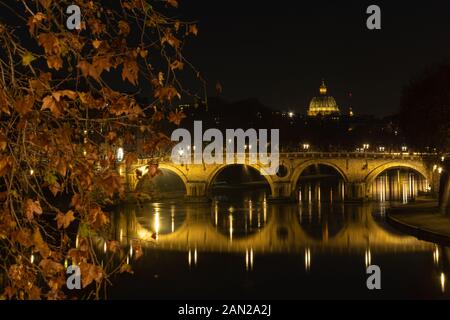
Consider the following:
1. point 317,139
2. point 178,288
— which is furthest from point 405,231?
point 317,139

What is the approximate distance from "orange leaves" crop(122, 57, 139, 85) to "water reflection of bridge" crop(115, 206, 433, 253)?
22.9m

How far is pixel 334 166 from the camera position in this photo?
55.2 meters

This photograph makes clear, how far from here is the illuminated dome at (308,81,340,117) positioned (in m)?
181

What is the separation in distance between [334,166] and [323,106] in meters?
130

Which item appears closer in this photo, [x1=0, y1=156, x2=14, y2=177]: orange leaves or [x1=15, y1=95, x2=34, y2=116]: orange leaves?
[x1=15, y1=95, x2=34, y2=116]: orange leaves

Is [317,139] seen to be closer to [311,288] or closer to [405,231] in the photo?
[405,231]

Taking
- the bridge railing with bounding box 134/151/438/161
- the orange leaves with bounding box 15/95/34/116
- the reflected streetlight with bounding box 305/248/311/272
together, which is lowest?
the reflected streetlight with bounding box 305/248/311/272

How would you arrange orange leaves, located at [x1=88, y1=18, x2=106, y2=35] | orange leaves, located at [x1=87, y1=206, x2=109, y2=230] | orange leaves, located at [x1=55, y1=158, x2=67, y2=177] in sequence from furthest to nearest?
orange leaves, located at [x1=88, y1=18, x2=106, y2=35] < orange leaves, located at [x1=87, y1=206, x2=109, y2=230] < orange leaves, located at [x1=55, y1=158, x2=67, y2=177]

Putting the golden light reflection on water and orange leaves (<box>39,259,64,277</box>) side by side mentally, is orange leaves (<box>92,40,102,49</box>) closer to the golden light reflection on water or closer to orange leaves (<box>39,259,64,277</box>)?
orange leaves (<box>39,259,64,277</box>)

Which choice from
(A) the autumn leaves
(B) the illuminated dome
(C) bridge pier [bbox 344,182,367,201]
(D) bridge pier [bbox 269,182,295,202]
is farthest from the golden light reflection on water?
(B) the illuminated dome

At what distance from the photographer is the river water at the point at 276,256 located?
73.5 ft

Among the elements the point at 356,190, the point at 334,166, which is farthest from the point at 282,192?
the point at 356,190

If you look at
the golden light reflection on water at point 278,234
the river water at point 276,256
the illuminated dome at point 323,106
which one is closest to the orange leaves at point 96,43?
the river water at point 276,256
